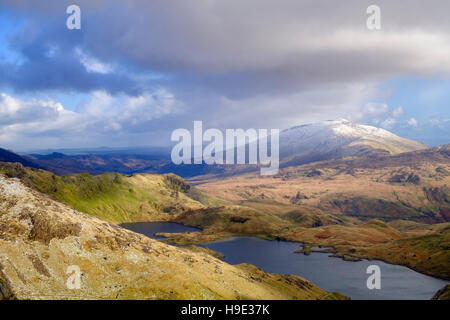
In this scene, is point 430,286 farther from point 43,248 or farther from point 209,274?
point 43,248

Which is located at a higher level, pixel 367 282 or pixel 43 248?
pixel 43 248
